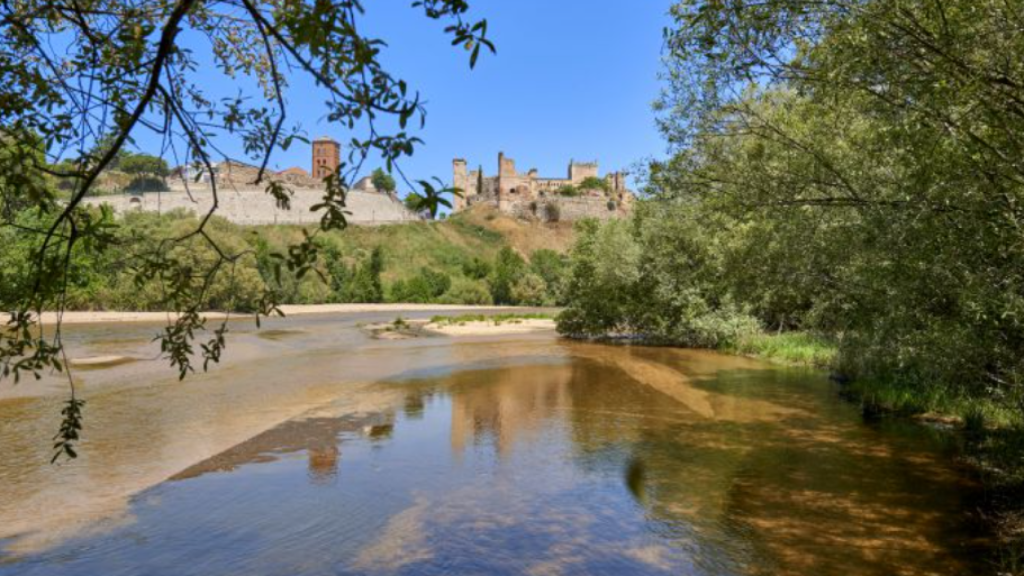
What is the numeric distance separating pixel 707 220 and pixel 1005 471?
5.48 m

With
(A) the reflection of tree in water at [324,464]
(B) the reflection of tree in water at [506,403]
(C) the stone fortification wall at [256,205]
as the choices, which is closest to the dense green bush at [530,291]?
(C) the stone fortification wall at [256,205]

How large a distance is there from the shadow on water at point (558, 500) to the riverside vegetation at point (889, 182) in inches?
48.9

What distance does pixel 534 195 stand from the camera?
124 m

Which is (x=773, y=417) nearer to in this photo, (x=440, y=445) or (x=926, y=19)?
(x=440, y=445)

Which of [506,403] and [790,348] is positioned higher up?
[790,348]

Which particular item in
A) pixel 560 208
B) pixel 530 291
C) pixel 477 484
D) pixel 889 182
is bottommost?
pixel 477 484

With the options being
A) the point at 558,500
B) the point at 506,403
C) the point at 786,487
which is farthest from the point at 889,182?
the point at 506,403

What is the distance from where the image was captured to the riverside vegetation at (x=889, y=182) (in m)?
6.58

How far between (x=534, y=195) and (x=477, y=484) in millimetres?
115240

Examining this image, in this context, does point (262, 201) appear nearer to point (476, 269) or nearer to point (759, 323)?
point (476, 269)

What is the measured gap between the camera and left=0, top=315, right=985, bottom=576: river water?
24.4ft

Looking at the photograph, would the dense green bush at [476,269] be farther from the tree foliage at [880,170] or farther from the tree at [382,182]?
the tree foliage at [880,170]

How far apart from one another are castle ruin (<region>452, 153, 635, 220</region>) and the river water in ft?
321

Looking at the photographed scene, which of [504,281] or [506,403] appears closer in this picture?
[506,403]
